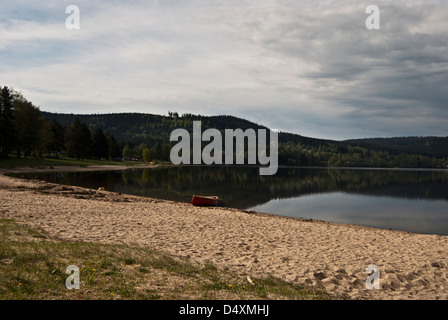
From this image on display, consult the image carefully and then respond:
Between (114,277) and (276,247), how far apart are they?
7.44 meters

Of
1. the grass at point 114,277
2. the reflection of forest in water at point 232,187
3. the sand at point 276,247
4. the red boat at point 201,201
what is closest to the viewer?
the grass at point 114,277

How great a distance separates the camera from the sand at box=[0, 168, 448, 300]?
30.7 ft

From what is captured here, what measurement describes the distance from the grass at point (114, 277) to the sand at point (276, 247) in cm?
108

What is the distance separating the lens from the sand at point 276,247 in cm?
937

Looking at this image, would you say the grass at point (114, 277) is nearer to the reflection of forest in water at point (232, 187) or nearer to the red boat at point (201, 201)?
the red boat at point (201, 201)

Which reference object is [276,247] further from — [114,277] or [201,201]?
[201,201]

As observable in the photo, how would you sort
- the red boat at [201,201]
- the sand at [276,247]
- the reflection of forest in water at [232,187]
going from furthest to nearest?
1. the reflection of forest in water at [232,187]
2. the red boat at [201,201]
3. the sand at [276,247]

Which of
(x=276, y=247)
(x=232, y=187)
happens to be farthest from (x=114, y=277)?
(x=232, y=187)

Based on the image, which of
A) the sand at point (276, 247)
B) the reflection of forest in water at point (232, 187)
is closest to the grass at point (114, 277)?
the sand at point (276, 247)

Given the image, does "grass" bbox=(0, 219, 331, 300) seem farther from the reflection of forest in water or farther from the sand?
the reflection of forest in water

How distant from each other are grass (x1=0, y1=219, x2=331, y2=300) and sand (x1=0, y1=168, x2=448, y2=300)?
1.08 m

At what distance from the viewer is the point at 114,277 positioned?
25.3 feet

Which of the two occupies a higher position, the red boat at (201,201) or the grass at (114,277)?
the grass at (114,277)
